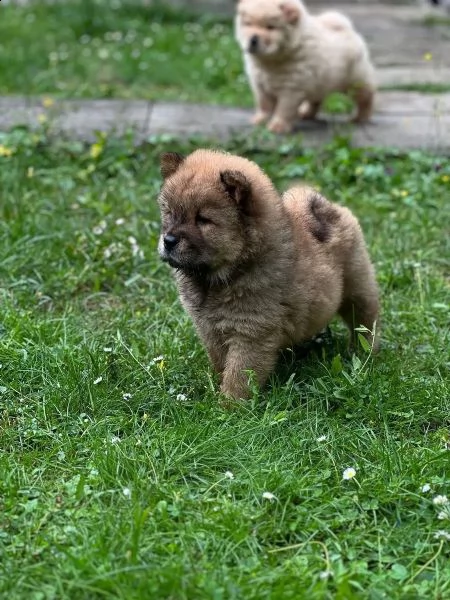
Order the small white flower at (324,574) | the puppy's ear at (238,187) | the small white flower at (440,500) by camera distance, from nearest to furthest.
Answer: the small white flower at (324,574)
the small white flower at (440,500)
the puppy's ear at (238,187)

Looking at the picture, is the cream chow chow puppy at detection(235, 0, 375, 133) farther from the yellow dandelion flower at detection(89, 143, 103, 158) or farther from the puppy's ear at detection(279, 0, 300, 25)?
the yellow dandelion flower at detection(89, 143, 103, 158)

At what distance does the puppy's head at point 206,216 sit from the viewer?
3453mm

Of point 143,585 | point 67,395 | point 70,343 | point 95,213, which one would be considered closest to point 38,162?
point 95,213

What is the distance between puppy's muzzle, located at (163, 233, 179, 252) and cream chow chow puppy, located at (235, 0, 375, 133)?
4.47 m

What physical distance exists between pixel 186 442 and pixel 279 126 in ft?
16.0

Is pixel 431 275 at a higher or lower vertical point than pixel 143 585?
lower

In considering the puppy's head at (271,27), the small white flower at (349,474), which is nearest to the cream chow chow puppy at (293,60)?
the puppy's head at (271,27)

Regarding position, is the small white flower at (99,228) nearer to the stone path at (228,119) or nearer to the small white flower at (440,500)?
the stone path at (228,119)

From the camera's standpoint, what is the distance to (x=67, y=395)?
3.66m

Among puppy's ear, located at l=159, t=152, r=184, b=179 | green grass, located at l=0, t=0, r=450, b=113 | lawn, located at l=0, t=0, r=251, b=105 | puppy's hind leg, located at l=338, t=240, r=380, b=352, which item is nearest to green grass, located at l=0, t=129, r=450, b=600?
puppy's hind leg, located at l=338, t=240, r=380, b=352

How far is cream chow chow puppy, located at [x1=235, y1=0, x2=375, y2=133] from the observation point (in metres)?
7.63

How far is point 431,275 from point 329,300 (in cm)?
146

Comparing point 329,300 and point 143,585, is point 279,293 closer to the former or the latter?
point 329,300

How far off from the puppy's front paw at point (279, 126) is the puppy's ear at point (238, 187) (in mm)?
4329
